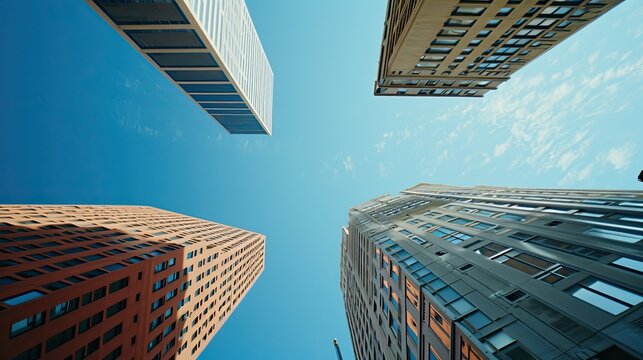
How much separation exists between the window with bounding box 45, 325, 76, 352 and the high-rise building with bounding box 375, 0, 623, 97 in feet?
144

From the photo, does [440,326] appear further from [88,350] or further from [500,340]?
[88,350]

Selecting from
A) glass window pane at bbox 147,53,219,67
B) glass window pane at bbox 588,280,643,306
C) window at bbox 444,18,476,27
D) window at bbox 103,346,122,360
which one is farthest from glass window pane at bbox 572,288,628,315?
glass window pane at bbox 147,53,219,67

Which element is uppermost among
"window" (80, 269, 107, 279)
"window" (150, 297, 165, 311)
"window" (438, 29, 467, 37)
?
"window" (438, 29, 467, 37)

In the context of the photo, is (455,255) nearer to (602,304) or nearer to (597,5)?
(602,304)

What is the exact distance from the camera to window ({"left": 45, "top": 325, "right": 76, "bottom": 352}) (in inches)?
712

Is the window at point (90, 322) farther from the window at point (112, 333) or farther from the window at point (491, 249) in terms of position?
the window at point (491, 249)

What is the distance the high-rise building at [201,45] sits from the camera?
38531mm

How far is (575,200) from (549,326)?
23.3 m

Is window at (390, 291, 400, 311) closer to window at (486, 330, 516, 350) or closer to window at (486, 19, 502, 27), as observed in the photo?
window at (486, 330, 516, 350)

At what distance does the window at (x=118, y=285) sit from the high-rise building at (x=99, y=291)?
3.4 inches

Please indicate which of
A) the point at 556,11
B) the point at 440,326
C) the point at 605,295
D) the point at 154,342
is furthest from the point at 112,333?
the point at 556,11

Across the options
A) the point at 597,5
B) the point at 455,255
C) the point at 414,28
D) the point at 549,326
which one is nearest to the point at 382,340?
the point at 455,255

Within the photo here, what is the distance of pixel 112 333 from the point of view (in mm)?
23812

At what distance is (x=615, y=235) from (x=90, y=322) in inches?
1522
